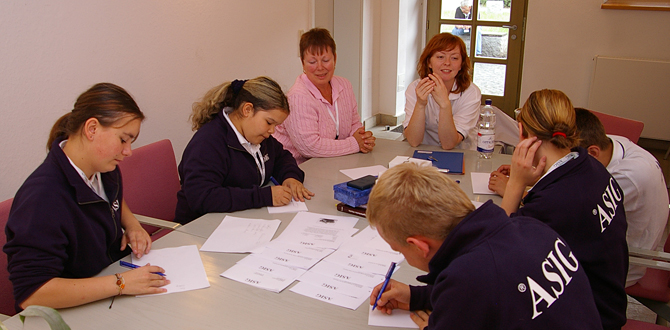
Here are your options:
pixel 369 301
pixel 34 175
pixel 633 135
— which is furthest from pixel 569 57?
pixel 34 175

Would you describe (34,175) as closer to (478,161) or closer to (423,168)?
(423,168)

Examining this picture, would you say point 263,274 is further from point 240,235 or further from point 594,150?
point 594,150

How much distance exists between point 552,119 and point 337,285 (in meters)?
0.91

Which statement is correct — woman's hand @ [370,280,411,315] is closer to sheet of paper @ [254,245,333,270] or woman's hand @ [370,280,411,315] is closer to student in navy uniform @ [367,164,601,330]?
student in navy uniform @ [367,164,601,330]

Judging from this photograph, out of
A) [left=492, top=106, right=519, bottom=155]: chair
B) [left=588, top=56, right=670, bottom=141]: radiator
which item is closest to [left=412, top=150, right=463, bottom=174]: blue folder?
[left=492, top=106, right=519, bottom=155]: chair

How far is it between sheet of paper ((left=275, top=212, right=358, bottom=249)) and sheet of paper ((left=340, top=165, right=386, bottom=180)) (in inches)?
19.9

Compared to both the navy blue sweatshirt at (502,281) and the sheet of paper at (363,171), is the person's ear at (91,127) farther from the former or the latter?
the sheet of paper at (363,171)

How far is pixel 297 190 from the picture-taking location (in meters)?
2.18

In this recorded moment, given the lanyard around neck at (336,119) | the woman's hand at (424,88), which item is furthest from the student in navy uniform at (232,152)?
the woman's hand at (424,88)

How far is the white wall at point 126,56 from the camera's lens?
2301mm

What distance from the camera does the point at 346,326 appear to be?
1.30 m

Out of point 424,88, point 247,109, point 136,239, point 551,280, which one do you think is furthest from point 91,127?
point 424,88

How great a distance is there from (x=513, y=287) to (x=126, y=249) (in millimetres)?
1369

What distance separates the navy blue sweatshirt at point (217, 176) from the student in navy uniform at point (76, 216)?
1.23 feet
